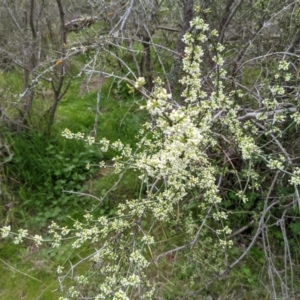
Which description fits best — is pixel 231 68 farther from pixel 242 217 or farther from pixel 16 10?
pixel 16 10

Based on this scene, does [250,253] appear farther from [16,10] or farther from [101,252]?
[16,10]

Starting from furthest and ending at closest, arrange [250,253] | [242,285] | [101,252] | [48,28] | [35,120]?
1. [48,28]
2. [35,120]
3. [250,253]
4. [242,285]
5. [101,252]

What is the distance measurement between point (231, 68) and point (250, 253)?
141 cm

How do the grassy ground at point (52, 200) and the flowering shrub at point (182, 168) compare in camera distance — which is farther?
the grassy ground at point (52, 200)

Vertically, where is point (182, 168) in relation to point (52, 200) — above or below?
above

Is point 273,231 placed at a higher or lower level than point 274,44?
lower

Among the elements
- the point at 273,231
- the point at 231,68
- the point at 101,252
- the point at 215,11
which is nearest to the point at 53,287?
the point at 101,252

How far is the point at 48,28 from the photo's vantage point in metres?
4.41

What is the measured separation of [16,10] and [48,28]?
62cm

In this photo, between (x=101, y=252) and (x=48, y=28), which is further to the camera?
(x=48, y=28)

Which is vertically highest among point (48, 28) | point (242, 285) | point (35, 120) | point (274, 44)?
point (274, 44)

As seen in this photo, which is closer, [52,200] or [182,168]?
[182,168]

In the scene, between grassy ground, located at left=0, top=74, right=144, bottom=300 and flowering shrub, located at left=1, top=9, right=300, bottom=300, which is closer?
flowering shrub, located at left=1, top=9, right=300, bottom=300

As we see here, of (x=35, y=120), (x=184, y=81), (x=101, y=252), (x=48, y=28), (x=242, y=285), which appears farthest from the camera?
(x=48, y=28)
